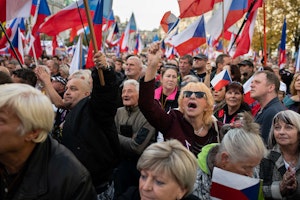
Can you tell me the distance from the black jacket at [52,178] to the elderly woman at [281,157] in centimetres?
172

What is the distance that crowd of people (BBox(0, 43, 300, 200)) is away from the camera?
6.65ft

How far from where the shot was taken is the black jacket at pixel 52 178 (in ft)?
6.48

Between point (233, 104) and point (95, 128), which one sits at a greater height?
point (95, 128)

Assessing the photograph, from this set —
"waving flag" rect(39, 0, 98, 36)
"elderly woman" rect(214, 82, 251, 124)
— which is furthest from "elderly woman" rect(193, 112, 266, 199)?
"waving flag" rect(39, 0, 98, 36)

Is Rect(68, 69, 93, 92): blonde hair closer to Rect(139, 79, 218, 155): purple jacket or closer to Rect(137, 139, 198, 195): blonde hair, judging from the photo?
Rect(139, 79, 218, 155): purple jacket

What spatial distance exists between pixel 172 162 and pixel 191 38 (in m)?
6.17

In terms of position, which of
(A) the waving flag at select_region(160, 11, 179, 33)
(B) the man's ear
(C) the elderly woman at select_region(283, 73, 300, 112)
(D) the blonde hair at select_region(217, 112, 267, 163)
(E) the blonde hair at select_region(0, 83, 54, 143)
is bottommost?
(C) the elderly woman at select_region(283, 73, 300, 112)

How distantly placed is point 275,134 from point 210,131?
0.58 metres

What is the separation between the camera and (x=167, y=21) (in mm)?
6852

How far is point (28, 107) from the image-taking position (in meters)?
2.00

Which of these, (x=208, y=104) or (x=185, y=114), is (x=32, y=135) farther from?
(x=208, y=104)

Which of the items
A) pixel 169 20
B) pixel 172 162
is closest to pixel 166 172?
pixel 172 162

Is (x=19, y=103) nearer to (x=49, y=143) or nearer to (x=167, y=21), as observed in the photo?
(x=49, y=143)

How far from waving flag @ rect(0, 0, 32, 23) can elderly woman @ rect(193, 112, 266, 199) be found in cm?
356
